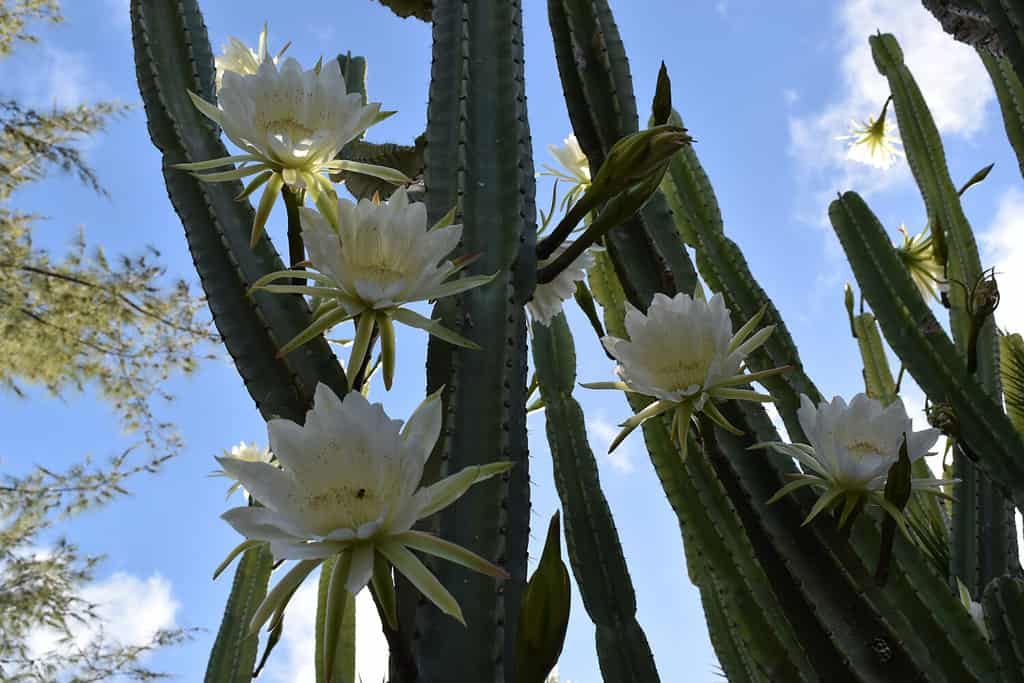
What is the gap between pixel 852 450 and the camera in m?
0.97

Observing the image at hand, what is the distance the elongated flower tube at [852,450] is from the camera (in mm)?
961

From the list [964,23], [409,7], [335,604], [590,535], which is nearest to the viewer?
[335,604]

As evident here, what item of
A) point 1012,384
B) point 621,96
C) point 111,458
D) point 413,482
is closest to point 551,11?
point 621,96

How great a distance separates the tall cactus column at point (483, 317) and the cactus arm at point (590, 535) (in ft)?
1.65

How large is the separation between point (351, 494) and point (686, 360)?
449 millimetres

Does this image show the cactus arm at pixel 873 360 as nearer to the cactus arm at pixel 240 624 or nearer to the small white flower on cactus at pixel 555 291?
the small white flower on cactus at pixel 555 291

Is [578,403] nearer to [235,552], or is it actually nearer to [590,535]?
[590,535]

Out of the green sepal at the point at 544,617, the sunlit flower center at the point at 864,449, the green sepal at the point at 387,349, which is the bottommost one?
the green sepal at the point at 544,617

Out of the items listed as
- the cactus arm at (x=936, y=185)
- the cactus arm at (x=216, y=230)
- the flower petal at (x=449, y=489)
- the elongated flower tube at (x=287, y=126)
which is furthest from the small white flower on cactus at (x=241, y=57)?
the cactus arm at (x=936, y=185)

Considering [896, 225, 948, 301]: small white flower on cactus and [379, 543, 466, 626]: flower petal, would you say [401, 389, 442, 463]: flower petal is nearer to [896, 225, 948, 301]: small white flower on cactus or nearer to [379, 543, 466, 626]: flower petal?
[379, 543, 466, 626]: flower petal

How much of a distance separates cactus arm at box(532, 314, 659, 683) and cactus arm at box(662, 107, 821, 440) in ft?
0.93

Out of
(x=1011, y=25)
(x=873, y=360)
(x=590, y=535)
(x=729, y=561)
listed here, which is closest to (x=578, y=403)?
(x=590, y=535)

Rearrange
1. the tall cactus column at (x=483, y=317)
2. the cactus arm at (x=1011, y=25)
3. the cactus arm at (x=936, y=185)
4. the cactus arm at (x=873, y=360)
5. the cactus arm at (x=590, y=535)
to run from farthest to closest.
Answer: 1. the cactus arm at (x=873, y=360)
2. the cactus arm at (x=936, y=185)
3. the cactus arm at (x=1011, y=25)
4. the cactus arm at (x=590, y=535)
5. the tall cactus column at (x=483, y=317)

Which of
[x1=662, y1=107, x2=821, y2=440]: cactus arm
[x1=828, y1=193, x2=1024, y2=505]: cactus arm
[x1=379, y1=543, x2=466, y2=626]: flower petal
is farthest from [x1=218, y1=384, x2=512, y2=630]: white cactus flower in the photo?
[x1=828, y1=193, x2=1024, y2=505]: cactus arm
